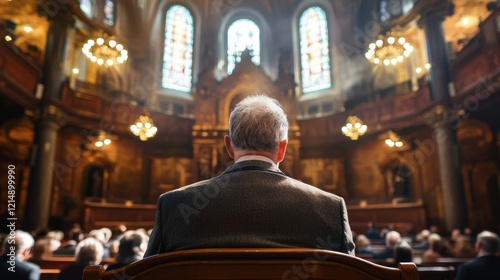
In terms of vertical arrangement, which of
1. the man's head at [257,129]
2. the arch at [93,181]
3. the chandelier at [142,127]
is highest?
the chandelier at [142,127]

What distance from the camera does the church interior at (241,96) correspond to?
39.5 ft

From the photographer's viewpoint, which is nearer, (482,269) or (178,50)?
(482,269)

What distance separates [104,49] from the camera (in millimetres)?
11578

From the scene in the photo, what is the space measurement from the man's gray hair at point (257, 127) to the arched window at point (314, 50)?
19.9m

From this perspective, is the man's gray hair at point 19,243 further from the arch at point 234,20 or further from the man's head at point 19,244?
the arch at point 234,20

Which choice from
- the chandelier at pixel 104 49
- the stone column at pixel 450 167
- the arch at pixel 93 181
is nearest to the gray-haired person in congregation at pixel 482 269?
Result: the stone column at pixel 450 167

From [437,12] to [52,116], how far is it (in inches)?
572

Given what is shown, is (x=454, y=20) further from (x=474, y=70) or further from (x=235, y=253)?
(x=235, y=253)

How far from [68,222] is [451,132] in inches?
558

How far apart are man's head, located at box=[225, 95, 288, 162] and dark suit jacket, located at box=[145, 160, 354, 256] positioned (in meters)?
0.16

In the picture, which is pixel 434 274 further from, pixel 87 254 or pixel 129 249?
pixel 87 254

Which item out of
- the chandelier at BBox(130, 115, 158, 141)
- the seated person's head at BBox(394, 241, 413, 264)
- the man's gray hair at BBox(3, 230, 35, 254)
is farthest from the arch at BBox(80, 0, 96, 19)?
the seated person's head at BBox(394, 241, 413, 264)

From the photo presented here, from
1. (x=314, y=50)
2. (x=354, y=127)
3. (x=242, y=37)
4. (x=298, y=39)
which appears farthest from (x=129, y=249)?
(x=242, y=37)

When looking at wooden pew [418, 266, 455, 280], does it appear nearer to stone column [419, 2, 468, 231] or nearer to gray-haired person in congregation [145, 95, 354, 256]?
gray-haired person in congregation [145, 95, 354, 256]
